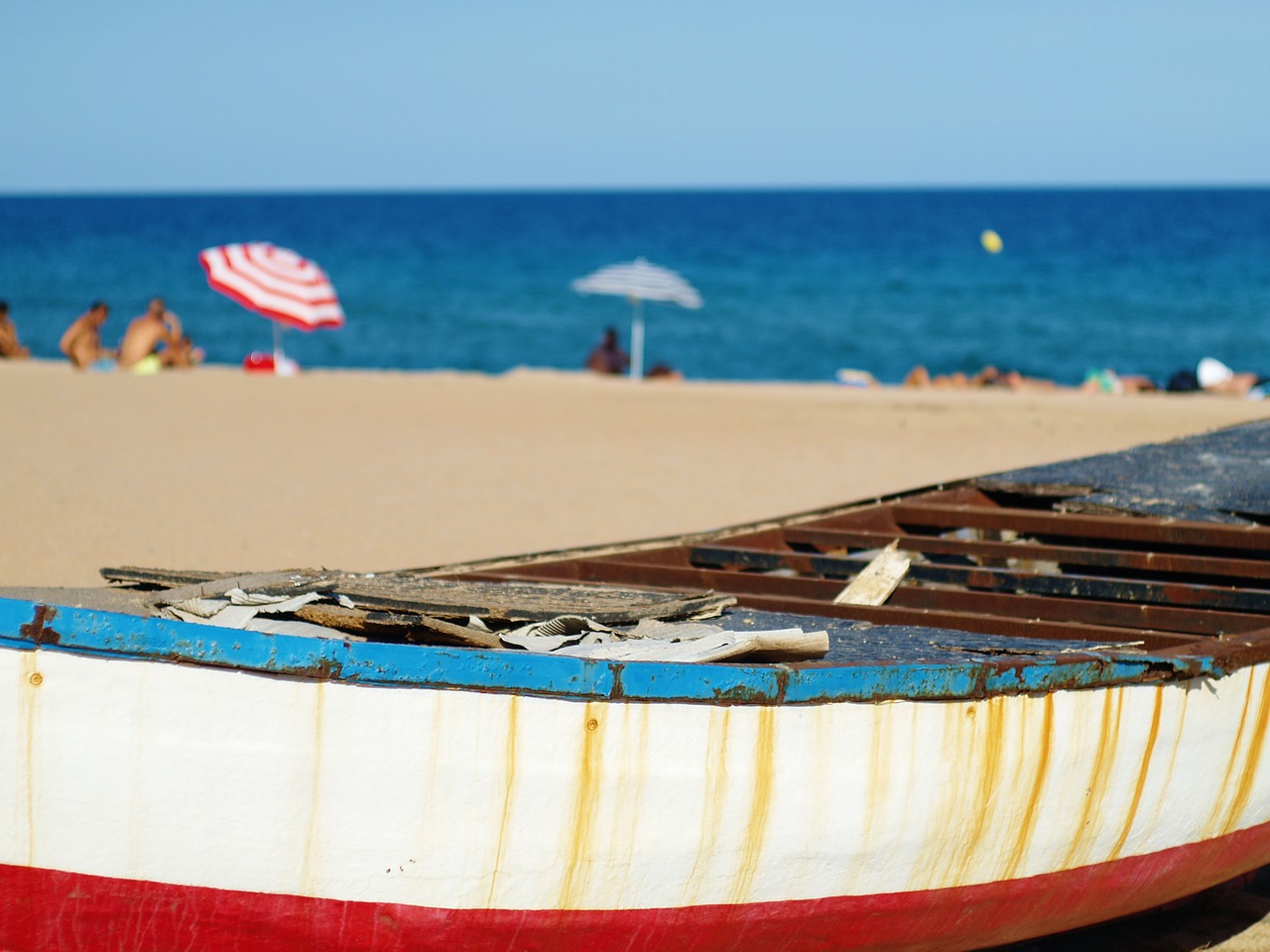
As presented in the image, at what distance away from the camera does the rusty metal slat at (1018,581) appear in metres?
4.54

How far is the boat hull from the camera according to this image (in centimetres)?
286

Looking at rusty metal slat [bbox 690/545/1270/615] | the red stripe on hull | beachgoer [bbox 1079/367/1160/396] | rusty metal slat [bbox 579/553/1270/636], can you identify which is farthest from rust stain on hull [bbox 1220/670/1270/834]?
beachgoer [bbox 1079/367/1160/396]

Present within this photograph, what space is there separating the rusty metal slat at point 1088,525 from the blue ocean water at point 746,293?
2052 centimetres

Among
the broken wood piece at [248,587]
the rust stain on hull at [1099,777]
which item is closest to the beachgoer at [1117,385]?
the rust stain on hull at [1099,777]

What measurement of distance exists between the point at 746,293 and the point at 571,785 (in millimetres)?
40301

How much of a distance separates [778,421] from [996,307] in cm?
2516

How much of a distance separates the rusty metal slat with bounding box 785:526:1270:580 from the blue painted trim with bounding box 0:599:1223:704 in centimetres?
211

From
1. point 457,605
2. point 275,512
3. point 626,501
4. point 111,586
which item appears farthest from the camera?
point 626,501

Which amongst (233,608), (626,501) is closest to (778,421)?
(626,501)

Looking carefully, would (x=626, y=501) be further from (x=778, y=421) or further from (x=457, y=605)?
(x=457, y=605)

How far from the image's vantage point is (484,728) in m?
2.90

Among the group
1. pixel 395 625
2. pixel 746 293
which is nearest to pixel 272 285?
pixel 395 625

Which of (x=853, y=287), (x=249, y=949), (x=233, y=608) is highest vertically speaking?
(x=853, y=287)

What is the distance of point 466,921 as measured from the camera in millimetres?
3041
